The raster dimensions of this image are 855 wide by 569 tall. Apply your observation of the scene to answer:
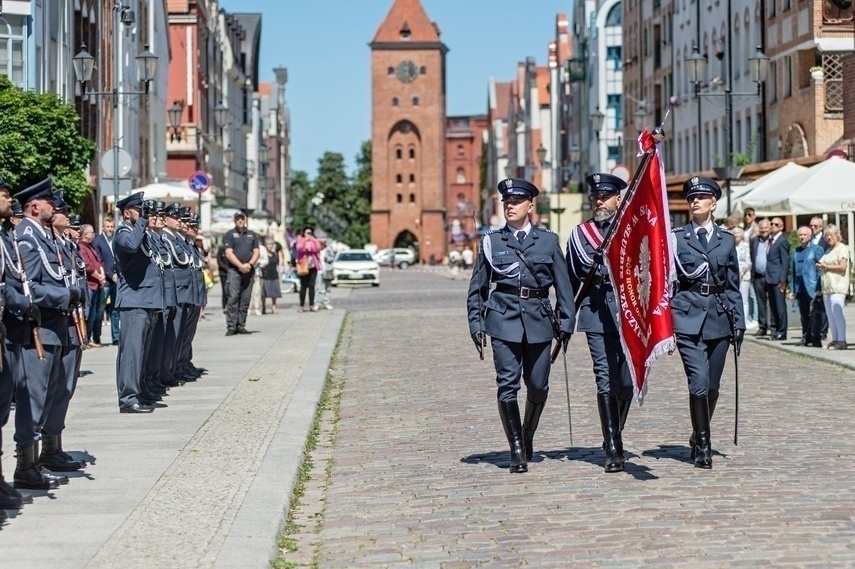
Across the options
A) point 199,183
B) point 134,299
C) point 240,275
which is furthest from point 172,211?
point 199,183

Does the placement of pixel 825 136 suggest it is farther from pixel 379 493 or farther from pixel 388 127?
pixel 388 127

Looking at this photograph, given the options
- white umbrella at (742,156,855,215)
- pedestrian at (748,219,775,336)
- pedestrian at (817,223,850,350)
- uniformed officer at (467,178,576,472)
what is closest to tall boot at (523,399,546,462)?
uniformed officer at (467,178,576,472)

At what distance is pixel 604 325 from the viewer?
10.4 m

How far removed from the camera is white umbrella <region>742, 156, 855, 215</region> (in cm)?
2555

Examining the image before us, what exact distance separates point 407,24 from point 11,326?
158 m

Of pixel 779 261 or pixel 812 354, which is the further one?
pixel 779 261

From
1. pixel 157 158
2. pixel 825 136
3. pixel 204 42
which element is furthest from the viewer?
pixel 204 42

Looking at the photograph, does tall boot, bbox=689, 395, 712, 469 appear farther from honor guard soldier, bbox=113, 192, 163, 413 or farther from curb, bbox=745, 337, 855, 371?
curb, bbox=745, 337, 855, 371

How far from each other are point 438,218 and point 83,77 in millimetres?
132826

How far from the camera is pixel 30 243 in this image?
9.34 metres

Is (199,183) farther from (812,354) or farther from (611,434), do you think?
(611,434)

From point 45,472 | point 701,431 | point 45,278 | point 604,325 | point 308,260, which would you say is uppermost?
point 308,260

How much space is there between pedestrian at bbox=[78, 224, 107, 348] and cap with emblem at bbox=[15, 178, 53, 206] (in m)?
12.6

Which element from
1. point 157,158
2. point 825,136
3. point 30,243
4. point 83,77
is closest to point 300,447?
point 30,243
